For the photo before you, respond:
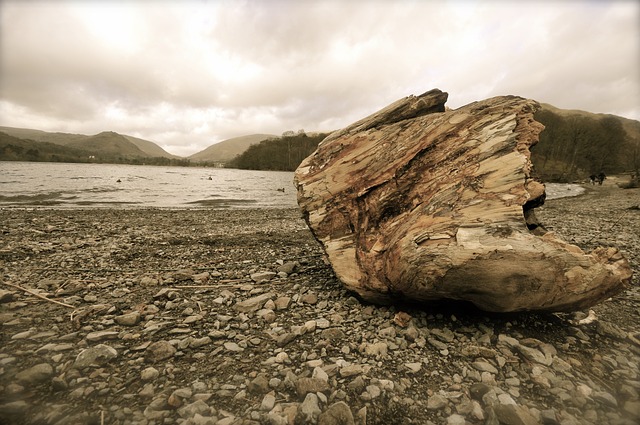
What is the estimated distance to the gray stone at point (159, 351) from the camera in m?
4.22

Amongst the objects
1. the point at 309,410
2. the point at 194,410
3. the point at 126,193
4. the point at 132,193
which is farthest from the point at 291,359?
the point at 132,193

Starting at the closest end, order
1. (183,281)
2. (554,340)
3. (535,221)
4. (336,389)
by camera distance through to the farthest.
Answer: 1. (336,389)
2. (554,340)
3. (535,221)
4. (183,281)

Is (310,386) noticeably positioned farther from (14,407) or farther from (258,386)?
(14,407)

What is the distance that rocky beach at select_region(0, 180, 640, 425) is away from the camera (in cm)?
335

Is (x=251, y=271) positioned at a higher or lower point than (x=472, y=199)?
lower

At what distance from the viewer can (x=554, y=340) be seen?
4695 mm

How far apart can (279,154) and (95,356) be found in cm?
14009

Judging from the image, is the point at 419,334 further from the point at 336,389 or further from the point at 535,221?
the point at 535,221

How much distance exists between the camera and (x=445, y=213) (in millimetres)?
4836

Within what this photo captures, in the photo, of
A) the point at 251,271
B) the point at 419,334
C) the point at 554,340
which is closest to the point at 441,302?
the point at 419,334

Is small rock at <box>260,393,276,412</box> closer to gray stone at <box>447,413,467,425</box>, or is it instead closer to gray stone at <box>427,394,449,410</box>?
gray stone at <box>427,394,449,410</box>

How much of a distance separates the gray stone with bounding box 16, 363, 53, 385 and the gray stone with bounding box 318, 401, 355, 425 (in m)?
3.50

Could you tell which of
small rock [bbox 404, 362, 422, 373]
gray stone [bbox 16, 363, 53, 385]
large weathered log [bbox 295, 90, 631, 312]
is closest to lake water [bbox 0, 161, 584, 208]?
large weathered log [bbox 295, 90, 631, 312]

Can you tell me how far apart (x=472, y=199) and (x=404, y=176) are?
54.9 inches
